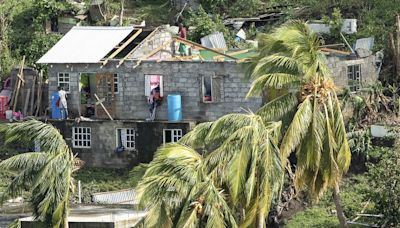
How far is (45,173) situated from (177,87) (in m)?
11.7

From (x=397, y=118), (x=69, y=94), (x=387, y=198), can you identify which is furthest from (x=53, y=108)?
(x=387, y=198)

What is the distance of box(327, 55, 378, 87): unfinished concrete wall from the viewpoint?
3409 centimetres

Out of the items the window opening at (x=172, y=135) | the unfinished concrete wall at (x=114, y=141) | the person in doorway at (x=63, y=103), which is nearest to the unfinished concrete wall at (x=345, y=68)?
the unfinished concrete wall at (x=114, y=141)

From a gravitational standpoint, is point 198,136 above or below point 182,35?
below

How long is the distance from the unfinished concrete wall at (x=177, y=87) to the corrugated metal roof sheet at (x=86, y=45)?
0.92 feet

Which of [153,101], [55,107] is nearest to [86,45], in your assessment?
[55,107]

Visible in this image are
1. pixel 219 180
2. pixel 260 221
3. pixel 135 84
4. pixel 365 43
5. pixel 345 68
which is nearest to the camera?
pixel 219 180

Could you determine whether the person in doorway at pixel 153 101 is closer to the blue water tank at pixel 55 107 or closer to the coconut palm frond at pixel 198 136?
the blue water tank at pixel 55 107

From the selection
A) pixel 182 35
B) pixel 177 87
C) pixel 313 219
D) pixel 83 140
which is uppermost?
pixel 182 35

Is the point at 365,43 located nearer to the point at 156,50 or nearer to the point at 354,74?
the point at 354,74

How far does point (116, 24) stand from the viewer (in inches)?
1658

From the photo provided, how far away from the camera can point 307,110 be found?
2400 cm

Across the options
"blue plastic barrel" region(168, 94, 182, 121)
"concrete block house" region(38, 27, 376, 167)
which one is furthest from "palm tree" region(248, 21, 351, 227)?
"blue plastic barrel" region(168, 94, 182, 121)

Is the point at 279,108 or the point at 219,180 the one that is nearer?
the point at 219,180
